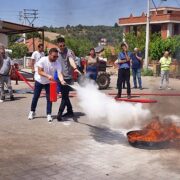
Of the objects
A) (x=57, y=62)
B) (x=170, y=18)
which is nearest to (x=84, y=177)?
(x=57, y=62)

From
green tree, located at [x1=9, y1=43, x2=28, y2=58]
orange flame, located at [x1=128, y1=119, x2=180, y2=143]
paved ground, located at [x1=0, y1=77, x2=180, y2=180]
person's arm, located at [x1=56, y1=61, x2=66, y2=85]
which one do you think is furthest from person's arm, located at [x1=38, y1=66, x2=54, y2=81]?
green tree, located at [x1=9, y1=43, x2=28, y2=58]

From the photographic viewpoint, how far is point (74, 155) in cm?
655

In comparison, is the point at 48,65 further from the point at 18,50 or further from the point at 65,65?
the point at 18,50

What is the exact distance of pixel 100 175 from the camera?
554 centimetres

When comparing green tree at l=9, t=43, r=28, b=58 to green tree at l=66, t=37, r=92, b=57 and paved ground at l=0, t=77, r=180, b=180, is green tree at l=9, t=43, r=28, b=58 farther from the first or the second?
paved ground at l=0, t=77, r=180, b=180

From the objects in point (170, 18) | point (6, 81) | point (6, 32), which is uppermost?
point (170, 18)

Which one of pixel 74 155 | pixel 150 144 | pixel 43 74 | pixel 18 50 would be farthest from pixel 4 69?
pixel 18 50

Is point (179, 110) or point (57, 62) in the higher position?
point (57, 62)

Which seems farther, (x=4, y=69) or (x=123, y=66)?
(x=123, y=66)

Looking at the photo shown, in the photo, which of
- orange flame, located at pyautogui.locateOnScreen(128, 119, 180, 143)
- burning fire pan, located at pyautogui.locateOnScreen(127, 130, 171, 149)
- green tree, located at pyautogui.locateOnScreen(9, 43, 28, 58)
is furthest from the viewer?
green tree, located at pyautogui.locateOnScreen(9, 43, 28, 58)

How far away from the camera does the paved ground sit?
5590mm

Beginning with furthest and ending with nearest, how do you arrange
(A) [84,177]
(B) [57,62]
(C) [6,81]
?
1. (C) [6,81]
2. (B) [57,62]
3. (A) [84,177]

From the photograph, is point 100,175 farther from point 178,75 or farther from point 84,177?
point 178,75

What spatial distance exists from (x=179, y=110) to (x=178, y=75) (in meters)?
12.5
